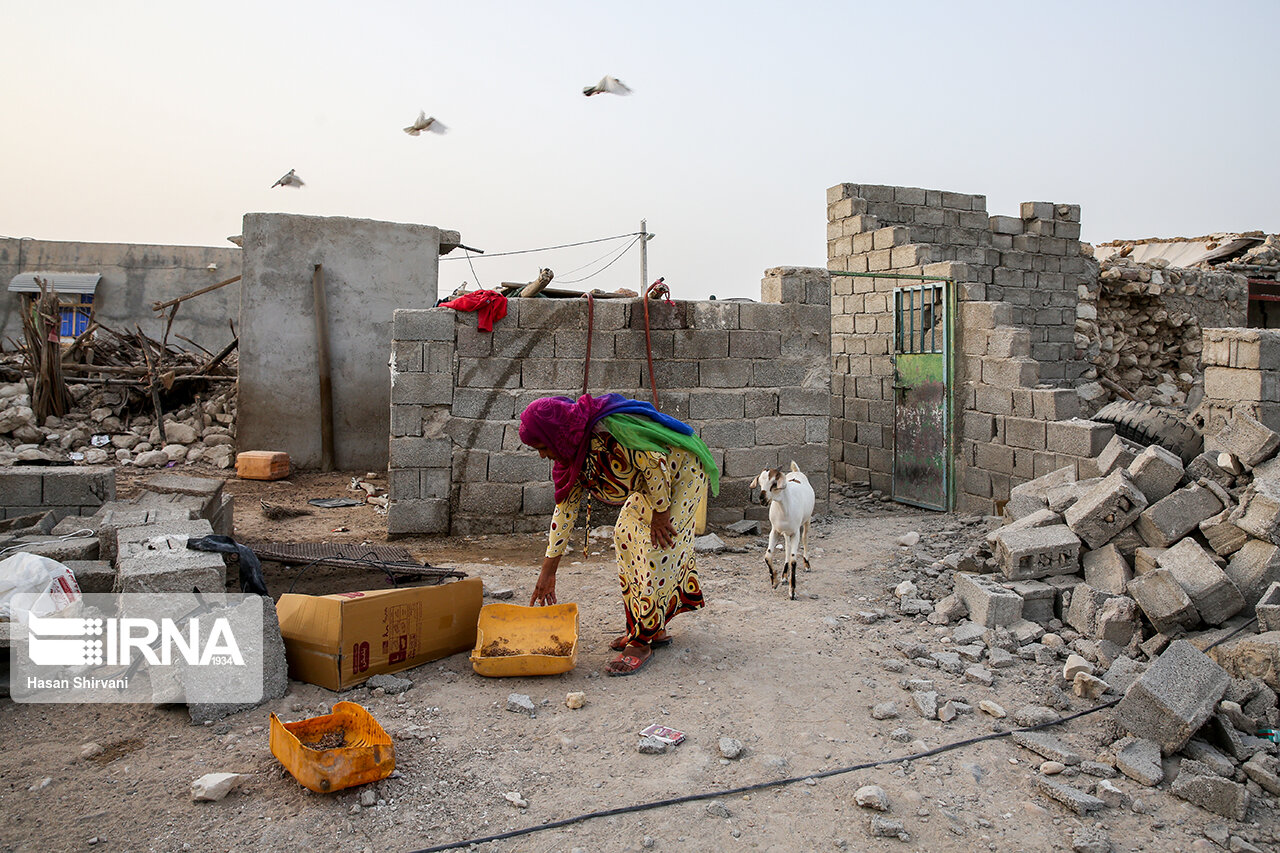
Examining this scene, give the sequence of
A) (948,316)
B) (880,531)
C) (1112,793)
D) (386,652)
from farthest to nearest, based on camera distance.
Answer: (948,316)
(880,531)
(386,652)
(1112,793)

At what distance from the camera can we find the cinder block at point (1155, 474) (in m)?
5.39

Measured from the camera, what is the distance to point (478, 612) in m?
4.46

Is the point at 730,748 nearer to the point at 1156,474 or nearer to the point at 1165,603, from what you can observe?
the point at 1165,603

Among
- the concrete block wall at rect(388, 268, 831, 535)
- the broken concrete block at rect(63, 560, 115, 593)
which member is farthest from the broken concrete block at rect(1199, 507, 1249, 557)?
the broken concrete block at rect(63, 560, 115, 593)

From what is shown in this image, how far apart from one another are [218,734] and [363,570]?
7.38 feet

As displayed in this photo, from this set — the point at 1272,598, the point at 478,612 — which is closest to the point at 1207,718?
the point at 1272,598

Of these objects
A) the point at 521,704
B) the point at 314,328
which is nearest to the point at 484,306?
the point at 521,704

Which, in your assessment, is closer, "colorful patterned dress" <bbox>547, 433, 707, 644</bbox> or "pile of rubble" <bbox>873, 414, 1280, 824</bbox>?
"pile of rubble" <bbox>873, 414, 1280, 824</bbox>

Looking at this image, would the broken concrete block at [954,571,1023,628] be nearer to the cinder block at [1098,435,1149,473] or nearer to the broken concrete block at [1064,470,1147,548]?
the broken concrete block at [1064,470,1147,548]

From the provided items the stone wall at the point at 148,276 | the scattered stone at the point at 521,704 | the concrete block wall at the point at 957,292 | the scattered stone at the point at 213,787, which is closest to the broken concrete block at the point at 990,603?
the scattered stone at the point at 521,704

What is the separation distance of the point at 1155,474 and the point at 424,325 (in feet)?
18.4

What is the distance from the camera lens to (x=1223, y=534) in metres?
4.89

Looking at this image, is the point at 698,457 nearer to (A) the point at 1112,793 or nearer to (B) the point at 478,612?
(B) the point at 478,612

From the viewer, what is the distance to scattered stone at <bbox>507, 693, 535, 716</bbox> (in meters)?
3.76
